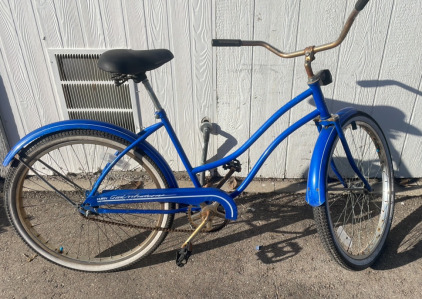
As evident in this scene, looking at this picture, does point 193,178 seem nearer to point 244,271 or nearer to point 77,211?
point 244,271

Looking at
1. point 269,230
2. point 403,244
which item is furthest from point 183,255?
point 403,244

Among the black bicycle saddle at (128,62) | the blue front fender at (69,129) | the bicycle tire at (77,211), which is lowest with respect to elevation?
the bicycle tire at (77,211)

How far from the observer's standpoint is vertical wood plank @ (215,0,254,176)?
2545 millimetres

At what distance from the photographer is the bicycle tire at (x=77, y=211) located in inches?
85.8

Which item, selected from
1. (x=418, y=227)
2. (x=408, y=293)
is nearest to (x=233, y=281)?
(x=408, y=293)

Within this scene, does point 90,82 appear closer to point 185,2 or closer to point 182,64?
point 182,64

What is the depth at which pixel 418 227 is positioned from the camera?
276 cm

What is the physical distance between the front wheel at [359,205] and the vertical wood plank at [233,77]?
2.49 feet

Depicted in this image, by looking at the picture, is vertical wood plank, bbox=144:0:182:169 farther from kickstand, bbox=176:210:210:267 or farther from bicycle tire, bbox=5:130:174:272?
kickstand, bbox=176:210:210:267

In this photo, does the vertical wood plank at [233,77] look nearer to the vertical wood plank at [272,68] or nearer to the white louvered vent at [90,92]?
the vertical wood plank at [272,68]

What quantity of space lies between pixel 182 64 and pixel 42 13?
1.03 m

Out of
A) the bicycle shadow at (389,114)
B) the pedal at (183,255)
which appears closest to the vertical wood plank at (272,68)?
the bicycle shadow at (389,114)

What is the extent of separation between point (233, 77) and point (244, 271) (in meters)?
1.38

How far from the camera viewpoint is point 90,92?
114 inches
